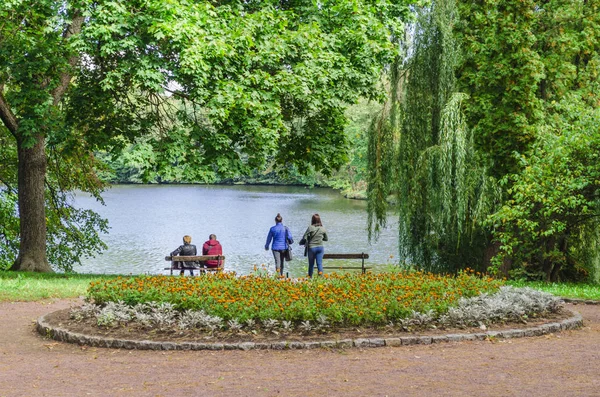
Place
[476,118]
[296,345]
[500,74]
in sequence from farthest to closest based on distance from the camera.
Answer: [476,118], [500,74], [296,345]

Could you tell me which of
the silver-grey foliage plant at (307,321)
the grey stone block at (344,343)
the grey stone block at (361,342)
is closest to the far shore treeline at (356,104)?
the silver-grey foliage plant at (307,321)

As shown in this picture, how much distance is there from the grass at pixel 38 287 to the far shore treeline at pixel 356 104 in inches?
95.8

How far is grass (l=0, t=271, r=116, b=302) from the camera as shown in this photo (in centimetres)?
1361

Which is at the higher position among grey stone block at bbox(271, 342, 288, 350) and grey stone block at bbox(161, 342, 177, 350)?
grey stone block at bbox(271, 342, 288, 350)

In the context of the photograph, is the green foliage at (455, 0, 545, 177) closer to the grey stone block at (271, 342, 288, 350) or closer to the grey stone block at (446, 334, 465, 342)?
the grey stone block at (446, 334, 465, 342)

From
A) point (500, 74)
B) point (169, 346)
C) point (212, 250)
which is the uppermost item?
point (500, 74)

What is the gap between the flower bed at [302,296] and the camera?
378 inches

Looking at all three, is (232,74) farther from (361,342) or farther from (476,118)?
(361,342)

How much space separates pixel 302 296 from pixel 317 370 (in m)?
2.33

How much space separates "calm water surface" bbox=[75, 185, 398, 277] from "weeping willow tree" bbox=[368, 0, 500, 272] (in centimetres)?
769

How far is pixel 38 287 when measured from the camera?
14305mm

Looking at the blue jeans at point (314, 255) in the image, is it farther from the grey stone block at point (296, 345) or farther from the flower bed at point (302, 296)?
the grey stone block at point (296, 345)

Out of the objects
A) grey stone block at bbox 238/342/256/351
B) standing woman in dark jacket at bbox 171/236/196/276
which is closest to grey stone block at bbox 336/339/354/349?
grey stone block at bbox 238/342/256/351

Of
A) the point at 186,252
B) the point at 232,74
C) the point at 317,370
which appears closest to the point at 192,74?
the point at 232,74
